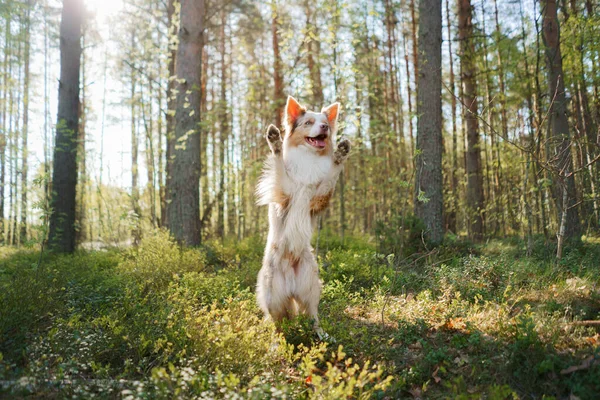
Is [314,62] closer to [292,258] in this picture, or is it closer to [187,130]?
[187,130]

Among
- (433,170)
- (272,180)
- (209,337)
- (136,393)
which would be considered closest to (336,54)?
(433,170)

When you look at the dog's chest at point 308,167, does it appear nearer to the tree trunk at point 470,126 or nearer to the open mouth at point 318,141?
the open mouth at point 318,141

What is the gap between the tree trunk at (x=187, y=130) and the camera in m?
9.02

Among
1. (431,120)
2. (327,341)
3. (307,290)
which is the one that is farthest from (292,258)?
(431,120)

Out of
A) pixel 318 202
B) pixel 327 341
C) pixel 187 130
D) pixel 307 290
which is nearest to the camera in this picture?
pixel 327 341

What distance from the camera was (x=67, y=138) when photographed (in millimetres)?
10180

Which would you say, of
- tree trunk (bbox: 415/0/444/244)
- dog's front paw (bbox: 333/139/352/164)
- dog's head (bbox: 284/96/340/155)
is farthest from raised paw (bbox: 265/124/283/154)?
tree trunk (bbox: 415/0/444/244)

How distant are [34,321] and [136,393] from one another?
6.10ft

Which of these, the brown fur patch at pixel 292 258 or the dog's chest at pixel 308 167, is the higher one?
the dog's chest at pixel 308 167

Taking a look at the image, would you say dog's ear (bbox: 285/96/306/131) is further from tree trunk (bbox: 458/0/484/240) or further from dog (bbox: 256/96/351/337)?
tree trunk (bbox: 458/0/484/240)

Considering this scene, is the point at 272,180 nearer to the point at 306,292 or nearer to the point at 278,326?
the point at 306,292

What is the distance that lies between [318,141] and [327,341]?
2310mm


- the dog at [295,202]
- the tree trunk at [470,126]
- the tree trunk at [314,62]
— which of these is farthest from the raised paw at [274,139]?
the tree trunk at [470,126]

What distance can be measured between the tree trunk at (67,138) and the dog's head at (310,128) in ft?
24.4
